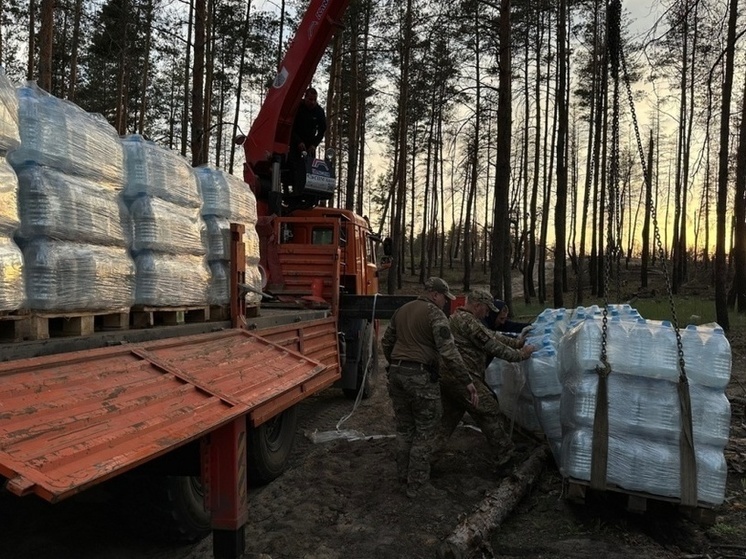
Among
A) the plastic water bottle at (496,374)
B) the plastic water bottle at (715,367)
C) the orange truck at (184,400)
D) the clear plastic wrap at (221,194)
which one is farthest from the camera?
the plastic water bottle at (496,374)

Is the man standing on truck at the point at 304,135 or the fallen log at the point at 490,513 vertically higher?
the man standing on truck at the point at 304,135

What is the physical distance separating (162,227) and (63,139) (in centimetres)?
88

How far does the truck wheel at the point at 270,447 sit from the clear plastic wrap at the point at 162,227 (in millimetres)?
1694

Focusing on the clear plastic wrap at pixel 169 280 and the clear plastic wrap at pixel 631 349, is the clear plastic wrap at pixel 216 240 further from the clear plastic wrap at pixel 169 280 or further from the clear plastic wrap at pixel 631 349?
the clear plastic wrap at pixel 631 349

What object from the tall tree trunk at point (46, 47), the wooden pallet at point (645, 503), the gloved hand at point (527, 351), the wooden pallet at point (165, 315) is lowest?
the wooden pallet at point (645, 503)

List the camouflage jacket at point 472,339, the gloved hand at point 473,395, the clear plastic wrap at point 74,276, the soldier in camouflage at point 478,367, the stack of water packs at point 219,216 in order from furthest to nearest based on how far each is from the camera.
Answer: the camouflage jacket at point 472,339, the soldier in camouflage at point 478,367, the gloved hand at point 473,395, the stack of water packs at point 219,216, the clear plastic wrap at point 74,276

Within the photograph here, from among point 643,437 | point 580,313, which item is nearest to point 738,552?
point 643,437

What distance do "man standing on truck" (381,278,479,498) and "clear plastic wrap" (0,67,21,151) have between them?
132 inches

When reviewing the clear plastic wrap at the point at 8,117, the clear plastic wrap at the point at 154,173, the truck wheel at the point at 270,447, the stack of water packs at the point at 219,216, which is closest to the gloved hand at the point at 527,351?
the truck wheel at the point at 270,447

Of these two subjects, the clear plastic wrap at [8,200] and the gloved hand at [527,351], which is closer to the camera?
the clear plastic wrap at [8,200]

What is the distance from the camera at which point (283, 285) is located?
796 cm

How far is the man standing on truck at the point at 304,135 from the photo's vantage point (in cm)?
883

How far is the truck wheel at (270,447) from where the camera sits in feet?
16.9

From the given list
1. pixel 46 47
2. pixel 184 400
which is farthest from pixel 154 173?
pixel 46 47
